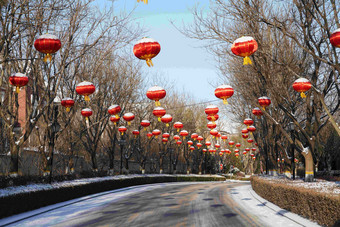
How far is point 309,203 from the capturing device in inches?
439

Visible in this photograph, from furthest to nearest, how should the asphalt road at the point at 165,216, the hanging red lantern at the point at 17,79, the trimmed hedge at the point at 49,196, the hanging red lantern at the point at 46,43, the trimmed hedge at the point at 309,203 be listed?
the hanging red lantern at the point at 17,79, the trimmed hedge at the point at 49,196, the asphalt road at the point at 165,216, the hanging red lantern at the point at 46,43, the trimmed hedge at the point at 309,203

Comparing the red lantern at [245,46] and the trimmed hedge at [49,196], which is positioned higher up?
the red lantern at [245,46]

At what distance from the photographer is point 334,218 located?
30.0ft

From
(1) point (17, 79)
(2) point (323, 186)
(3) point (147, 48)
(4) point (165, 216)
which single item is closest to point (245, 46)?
(3) point (147, 48)

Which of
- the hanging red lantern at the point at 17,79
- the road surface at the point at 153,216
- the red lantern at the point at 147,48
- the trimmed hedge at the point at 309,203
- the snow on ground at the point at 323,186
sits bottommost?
the road surface at the point at 153,216

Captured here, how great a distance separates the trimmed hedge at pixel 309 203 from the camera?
9.28 meters

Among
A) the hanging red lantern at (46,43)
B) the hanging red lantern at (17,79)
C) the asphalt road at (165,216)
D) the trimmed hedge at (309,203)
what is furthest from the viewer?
the hanging red lantern at (17,79)

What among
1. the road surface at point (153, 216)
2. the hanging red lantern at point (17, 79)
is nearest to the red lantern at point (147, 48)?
the hanging red lantern at point (17, 79)

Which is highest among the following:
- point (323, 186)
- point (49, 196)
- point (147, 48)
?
point (147, 48)

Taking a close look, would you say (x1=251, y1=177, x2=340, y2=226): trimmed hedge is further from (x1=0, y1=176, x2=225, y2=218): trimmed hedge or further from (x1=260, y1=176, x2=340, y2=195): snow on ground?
(x1=0, y1=176, x2=225, y2=218): trimmed hedge

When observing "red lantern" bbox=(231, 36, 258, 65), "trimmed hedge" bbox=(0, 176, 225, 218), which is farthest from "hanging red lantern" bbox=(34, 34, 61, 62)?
"red lantern" bbox=(231, 36, 258, 65)

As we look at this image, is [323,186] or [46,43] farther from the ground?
[46,43]

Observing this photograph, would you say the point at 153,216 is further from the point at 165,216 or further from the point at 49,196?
the point at 49,196

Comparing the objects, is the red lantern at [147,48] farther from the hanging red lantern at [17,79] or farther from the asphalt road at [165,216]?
the asphalt road at [165,216]
